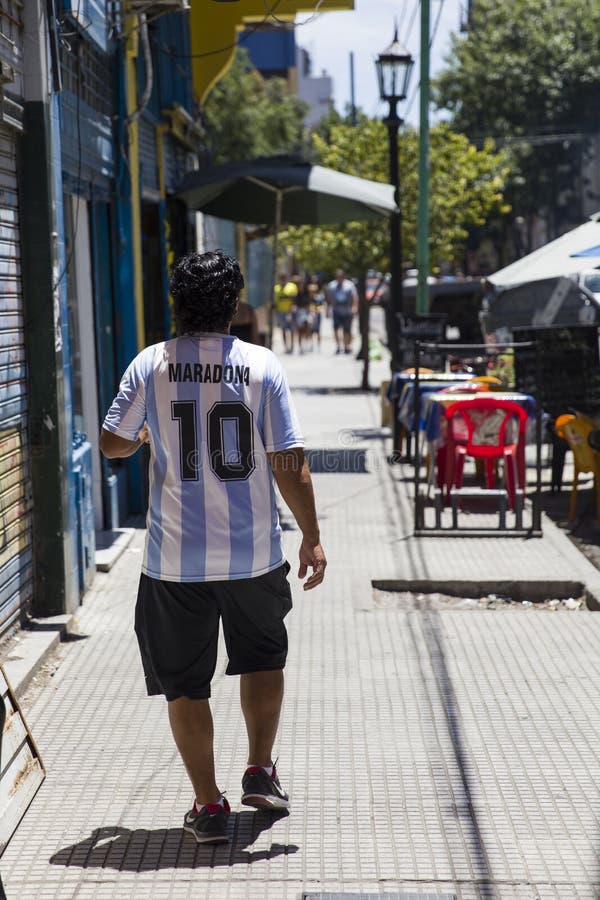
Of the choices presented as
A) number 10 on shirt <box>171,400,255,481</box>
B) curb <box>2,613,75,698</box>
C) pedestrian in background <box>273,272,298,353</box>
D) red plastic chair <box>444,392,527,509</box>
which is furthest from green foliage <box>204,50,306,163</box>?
number 10 on shirt <box>171,400,255,481</box>

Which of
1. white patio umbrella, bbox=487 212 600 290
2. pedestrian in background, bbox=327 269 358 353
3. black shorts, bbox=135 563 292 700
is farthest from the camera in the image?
pedestrian in background, bbox=327 269 358 353

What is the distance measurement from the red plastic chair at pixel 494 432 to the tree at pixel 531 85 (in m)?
29.3

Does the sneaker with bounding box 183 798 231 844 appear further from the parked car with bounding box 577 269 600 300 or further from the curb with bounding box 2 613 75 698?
the parked car with bounding box 577 269 600 300

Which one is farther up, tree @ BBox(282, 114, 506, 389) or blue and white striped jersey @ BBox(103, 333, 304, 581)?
tree @ BBox(282, 114, 506, 389)

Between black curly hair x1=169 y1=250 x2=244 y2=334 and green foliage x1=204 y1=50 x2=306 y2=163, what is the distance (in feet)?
79.6

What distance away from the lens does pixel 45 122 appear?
21.0 ft

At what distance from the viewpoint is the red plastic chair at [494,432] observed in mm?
8953

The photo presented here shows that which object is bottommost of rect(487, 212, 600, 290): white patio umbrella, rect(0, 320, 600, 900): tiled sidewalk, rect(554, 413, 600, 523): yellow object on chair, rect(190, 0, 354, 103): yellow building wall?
rect(0, 320, 600, 900): tiled sidewalk

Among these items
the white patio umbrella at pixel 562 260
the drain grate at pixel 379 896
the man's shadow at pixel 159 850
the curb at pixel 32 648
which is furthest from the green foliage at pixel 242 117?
the drain grate at pixel 379 896

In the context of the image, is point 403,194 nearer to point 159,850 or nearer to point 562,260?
point 562,260

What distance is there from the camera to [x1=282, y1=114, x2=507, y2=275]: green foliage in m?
18.0

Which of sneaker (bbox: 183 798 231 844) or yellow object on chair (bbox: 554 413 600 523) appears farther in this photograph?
yellow object on chair (bbox: 554 413 600 523)

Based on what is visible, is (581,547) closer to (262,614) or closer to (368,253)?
(262,614)

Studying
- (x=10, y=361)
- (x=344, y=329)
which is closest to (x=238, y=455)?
(x=10, y=361)
